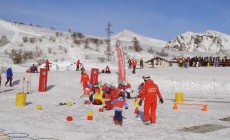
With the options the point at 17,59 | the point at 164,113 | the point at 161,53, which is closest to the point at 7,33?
the point at 17,59

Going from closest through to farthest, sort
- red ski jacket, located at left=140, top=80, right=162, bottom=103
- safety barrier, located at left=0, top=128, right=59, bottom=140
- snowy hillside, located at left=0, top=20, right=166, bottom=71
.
A: 1. safety barrier, located at left=0, top=128, right=59, bottom=140
2. red ski jacket, located at left=140, top=80, right=162, bottom=103
3. snowy hillside, located at left=0, top=20, right=166, bottom=71

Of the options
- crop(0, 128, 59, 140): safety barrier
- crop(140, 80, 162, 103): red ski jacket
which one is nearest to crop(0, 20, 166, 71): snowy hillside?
crop(140, 80, 162, 103): red ski jacket

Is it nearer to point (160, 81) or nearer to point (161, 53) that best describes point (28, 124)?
point (160, 81)

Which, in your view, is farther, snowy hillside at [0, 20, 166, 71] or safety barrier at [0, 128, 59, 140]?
snowy hillside at [0, 20, 166, 71]

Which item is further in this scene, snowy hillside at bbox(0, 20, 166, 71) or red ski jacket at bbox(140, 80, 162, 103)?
snowy hillside at bbox(0, 20, 166, 71)

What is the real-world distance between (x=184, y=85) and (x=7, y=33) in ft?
220

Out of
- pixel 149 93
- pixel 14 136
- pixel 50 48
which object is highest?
pixel 50 48

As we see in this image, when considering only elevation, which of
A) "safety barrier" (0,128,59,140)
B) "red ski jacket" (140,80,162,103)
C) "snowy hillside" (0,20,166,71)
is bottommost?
"safety barrier" (0,128,59,140)

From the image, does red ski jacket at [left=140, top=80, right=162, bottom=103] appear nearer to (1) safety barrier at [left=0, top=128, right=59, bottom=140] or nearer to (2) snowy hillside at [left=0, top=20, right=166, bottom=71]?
(1) safety barrier at [left=0, top=128, right=59, bottom=140]

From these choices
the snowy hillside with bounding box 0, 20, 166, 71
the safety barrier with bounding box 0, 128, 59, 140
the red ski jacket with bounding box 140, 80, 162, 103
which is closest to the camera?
the safety barrier with bounding box 0, 128, 59, 140

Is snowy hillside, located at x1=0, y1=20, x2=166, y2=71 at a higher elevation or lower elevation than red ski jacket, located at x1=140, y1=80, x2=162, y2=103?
higher

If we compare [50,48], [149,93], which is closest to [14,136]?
[149,93]

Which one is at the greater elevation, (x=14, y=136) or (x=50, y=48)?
(x=50, y=48)

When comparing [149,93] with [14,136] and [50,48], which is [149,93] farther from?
[50,48]
